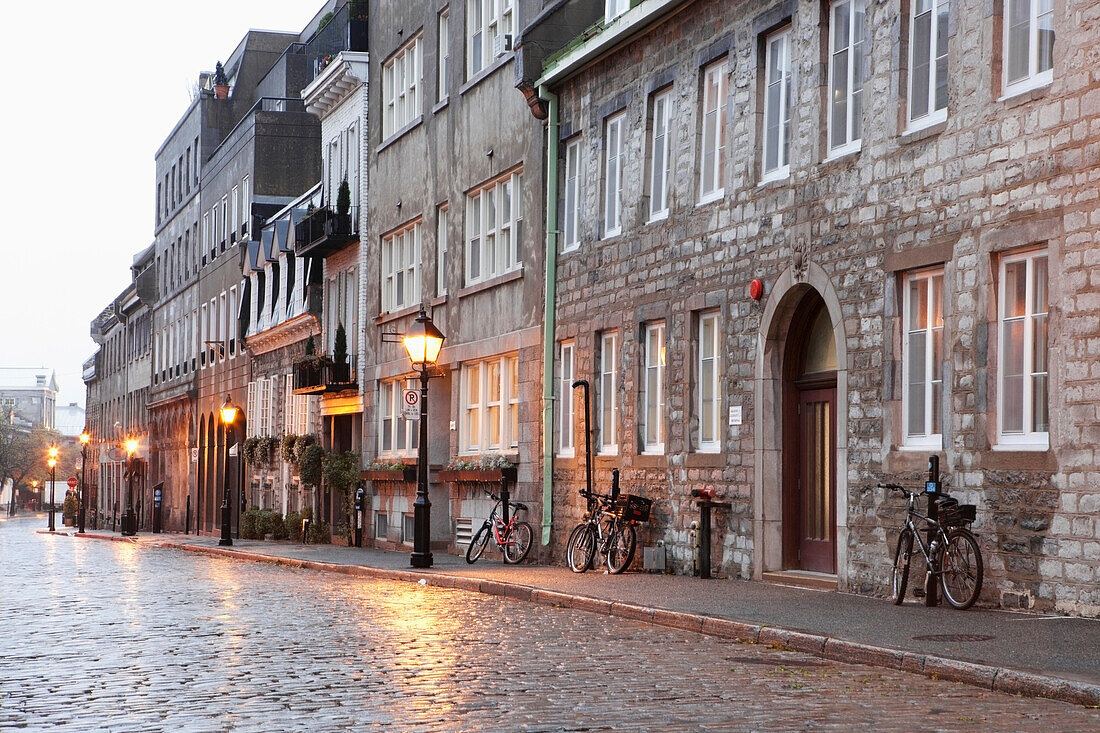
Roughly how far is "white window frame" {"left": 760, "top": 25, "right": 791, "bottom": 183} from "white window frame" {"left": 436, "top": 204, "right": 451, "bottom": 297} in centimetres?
1236

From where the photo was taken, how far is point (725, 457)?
64.4 ft

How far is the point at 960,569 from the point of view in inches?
577

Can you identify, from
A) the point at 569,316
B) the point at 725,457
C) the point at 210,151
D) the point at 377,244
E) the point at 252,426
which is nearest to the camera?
the point at 725,457

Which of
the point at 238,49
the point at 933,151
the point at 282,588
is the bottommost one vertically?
the point at 282,588

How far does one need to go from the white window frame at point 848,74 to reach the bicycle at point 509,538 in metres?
9.15

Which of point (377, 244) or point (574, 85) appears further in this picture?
point (377, 244)

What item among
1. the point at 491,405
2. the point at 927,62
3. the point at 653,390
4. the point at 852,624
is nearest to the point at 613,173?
the point at 653,390

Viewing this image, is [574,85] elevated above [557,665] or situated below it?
above

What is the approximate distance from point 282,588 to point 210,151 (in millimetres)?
41962

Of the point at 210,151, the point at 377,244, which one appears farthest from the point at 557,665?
the point at 210,151

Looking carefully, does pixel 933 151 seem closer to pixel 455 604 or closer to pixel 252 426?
pixel 455 604

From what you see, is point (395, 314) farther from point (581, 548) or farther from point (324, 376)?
point (581, 548)

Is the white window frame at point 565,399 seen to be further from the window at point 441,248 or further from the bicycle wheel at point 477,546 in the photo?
the window at point 441,248

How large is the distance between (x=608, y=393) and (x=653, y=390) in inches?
56.2
